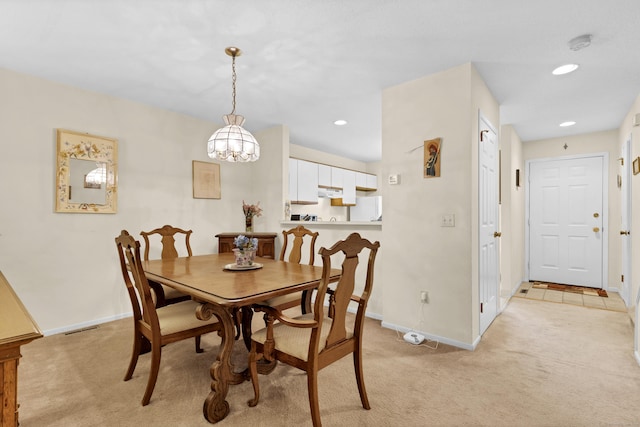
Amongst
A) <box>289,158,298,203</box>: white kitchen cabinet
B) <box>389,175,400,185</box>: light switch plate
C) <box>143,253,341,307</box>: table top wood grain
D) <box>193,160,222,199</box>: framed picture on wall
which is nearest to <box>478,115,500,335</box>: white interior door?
<box>389,175,400,185</box>: light switch plate

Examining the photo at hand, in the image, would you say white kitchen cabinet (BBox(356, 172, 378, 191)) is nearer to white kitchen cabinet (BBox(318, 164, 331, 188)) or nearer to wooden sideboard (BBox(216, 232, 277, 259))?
white kitchen cabinet (BBox(318, 164, 331, 188))

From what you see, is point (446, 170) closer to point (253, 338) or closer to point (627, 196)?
point (253, 338)

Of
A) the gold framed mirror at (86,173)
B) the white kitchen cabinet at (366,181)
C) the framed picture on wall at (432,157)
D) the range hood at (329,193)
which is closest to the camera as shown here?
the framed picture on wall at (432,157)

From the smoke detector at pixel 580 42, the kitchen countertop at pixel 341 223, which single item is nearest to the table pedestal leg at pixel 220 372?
the kitchen countertop at pixel 341 223

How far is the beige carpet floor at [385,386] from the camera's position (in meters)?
1.73

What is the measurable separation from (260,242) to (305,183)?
1.40 m

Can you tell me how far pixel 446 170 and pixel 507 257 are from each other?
2341mm

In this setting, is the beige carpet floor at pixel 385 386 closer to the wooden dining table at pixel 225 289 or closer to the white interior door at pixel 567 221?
the wooden dining table at pixel 225 289

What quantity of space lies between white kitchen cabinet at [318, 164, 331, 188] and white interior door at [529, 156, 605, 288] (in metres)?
3.32

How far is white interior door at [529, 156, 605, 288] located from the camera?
4.66 m

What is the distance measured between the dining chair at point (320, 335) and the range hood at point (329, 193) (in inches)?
153

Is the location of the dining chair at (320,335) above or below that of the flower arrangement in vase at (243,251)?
below

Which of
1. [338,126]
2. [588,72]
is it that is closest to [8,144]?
[338,126]

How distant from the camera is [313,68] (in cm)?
272
